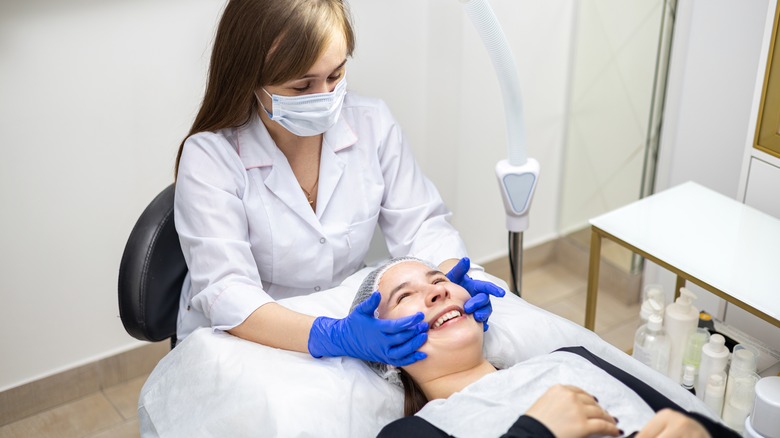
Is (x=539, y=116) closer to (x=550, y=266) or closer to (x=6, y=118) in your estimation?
(x=550, y=266)

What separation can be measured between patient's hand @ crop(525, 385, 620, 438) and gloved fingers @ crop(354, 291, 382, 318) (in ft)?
1.00

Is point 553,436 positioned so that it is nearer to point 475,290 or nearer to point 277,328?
point 475,290

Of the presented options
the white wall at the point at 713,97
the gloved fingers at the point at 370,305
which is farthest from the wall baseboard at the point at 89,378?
the gloved fingers at the point at 370,305

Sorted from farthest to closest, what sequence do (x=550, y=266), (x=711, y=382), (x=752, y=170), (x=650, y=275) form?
(x=550, y=266) → (x=650, y=275) → (x=752, y=170) → (x=711, y=382)

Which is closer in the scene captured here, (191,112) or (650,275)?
(191,112)

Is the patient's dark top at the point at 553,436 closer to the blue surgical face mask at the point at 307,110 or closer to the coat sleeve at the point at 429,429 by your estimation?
the coat sleeve at the point at 429,429

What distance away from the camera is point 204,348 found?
148 cm

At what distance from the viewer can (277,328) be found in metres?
1.48

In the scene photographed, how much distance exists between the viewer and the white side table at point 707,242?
5.11 feet

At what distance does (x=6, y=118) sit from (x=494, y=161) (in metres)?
1.33

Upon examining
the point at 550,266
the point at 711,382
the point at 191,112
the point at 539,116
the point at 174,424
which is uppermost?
the point at 191,112

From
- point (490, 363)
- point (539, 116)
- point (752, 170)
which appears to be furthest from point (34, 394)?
point (752, 170)

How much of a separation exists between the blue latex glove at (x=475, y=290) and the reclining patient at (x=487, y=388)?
0.06 ft

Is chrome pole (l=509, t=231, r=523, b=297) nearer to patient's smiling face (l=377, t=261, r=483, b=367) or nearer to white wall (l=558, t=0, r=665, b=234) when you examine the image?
patient's smiling face (l=377, t=261, r=483, b=367)
